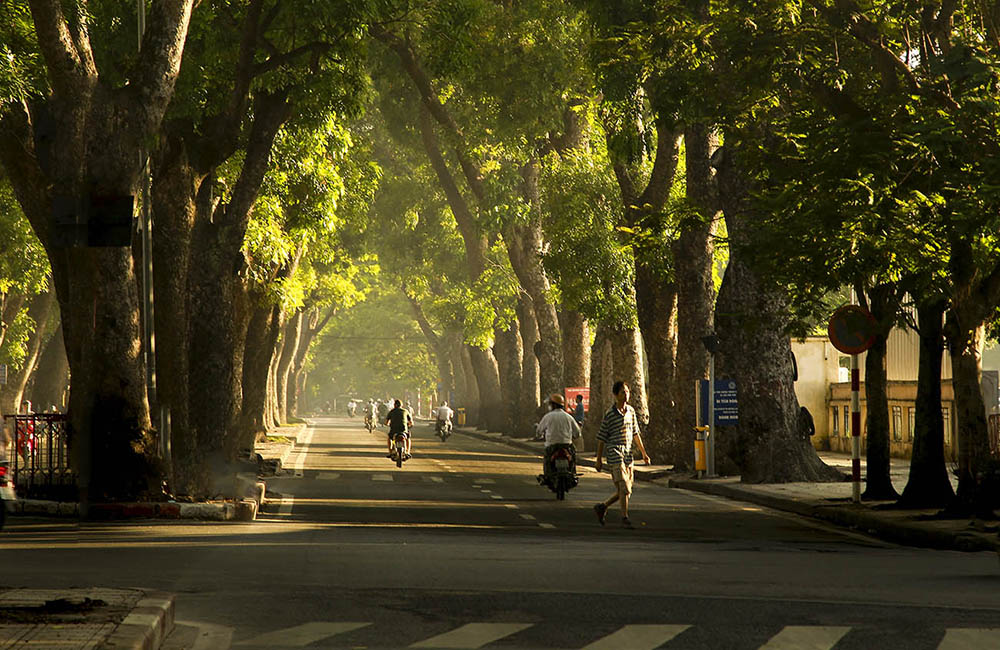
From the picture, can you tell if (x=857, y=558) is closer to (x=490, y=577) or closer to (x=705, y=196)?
(x=490, y=577)

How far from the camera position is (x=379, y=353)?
370ft

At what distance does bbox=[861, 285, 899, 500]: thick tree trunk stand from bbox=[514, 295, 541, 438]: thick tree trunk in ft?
107

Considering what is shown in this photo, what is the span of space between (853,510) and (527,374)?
38.3 m

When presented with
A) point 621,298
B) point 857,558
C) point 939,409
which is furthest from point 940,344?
point 621,298

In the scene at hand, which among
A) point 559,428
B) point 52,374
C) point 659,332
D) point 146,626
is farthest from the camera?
point 52,374

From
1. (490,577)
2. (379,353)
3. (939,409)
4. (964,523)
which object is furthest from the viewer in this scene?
(379,353)

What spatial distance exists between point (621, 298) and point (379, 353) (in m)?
74.7

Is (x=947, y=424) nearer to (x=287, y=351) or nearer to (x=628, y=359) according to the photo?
(x=628, y=359)

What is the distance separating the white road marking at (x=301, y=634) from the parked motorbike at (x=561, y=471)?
597 inches

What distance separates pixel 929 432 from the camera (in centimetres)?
2097

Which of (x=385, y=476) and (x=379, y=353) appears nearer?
(x=385, y=476)

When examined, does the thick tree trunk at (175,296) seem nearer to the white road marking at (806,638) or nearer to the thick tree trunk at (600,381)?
the white road marking at (806,638)

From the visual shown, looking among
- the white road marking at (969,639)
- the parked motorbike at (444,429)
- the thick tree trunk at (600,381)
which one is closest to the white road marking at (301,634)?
the white road marking at (969,639)

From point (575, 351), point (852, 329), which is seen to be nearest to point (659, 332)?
point (852, 329)
